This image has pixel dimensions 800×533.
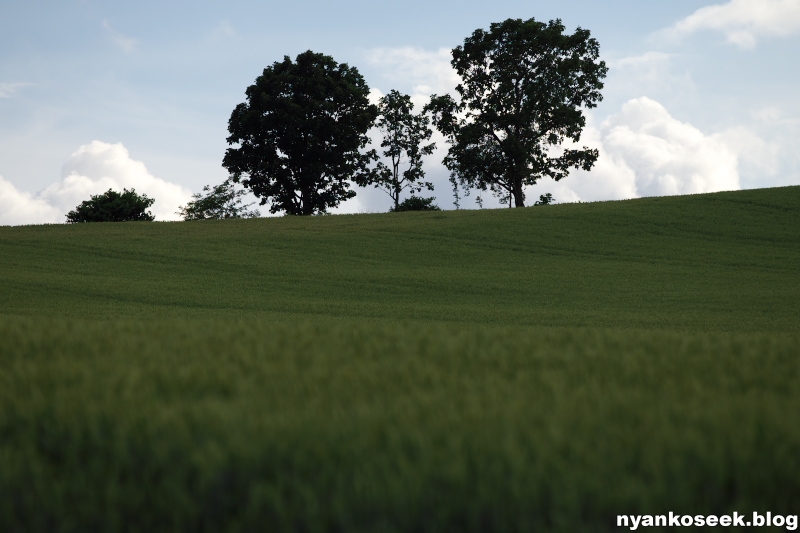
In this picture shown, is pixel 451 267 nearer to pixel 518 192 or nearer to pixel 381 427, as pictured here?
pixel 381 427

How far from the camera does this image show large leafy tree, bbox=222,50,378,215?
48.2m

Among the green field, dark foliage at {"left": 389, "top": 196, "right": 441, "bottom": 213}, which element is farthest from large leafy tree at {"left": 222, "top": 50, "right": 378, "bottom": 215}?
the green field

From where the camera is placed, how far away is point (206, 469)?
189 centimetres

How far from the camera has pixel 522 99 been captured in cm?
4875

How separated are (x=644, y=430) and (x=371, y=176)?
5243 centimetres

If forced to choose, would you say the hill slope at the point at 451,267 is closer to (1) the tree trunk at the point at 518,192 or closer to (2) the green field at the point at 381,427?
(2) the green field at the point at 381,427

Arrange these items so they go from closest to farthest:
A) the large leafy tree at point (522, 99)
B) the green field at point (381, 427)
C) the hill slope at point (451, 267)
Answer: the green field at point (381, 427), the hill slope at point (451, 267), the large leafy tree at point (522, 99)

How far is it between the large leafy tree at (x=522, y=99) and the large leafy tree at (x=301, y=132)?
315 inches

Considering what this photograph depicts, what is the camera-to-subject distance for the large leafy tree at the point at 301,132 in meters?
48.2

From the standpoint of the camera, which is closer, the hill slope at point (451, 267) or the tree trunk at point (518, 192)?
the hill slope at point (451, 267)

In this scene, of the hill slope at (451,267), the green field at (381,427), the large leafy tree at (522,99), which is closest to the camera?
the green field at (381,427)

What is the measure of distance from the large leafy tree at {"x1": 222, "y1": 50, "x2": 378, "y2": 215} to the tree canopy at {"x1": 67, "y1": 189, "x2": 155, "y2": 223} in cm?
1748

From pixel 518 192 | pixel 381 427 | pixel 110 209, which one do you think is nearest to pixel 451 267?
pixel 381 427

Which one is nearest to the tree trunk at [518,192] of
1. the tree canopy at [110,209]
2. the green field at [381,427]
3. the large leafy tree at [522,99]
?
the large leafy tree at [522,99]
